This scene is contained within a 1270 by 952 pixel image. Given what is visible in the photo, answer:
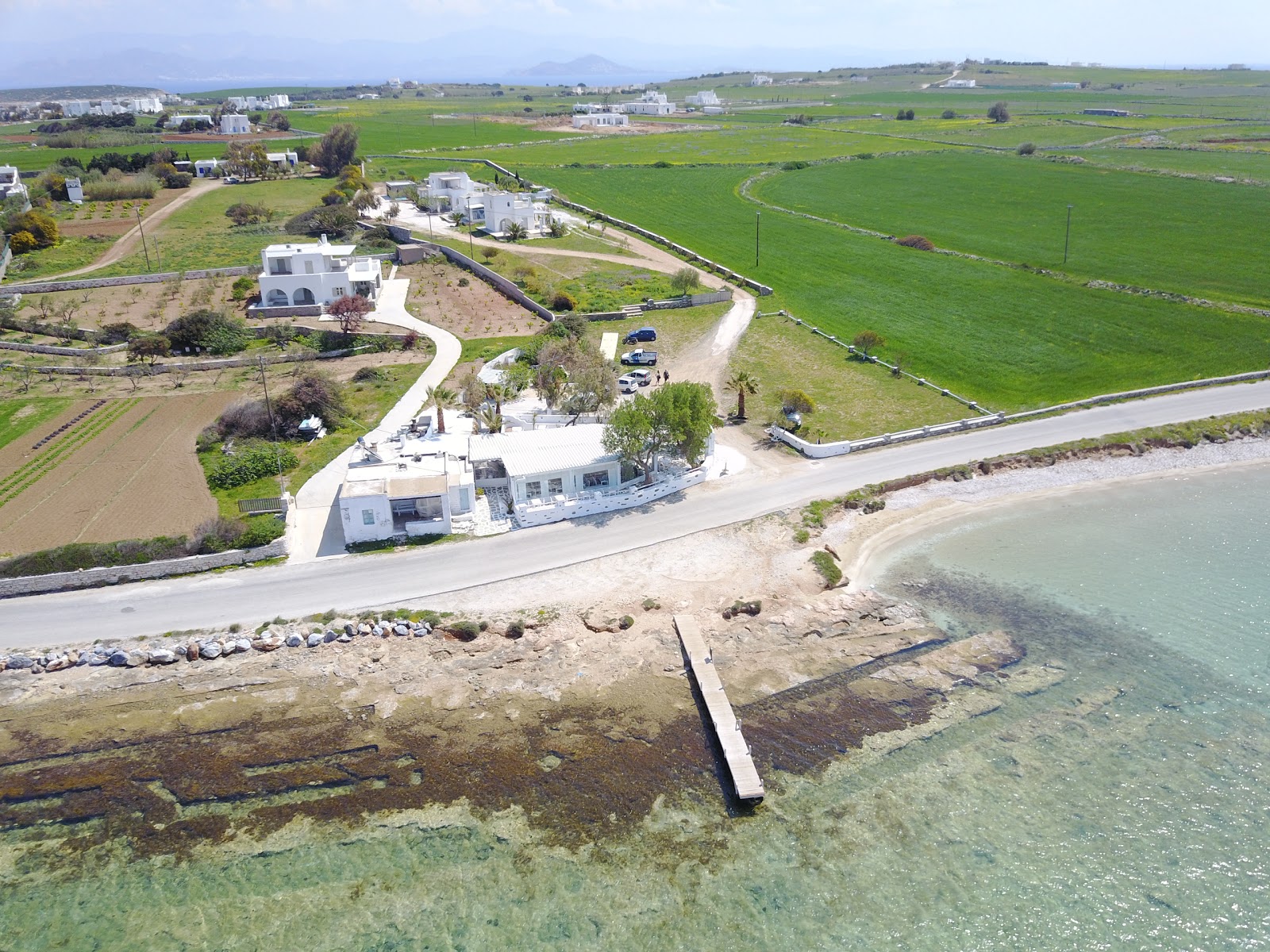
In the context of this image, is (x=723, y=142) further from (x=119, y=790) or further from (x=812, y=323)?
(x=119, y=790)

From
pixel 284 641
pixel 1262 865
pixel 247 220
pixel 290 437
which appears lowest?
pixel 1262 865

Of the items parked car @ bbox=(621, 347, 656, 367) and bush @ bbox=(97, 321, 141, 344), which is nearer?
parked car @ bbox=(621, 347, 656, 367)

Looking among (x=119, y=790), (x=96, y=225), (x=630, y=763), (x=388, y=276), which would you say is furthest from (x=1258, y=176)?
(x=96, y=225)

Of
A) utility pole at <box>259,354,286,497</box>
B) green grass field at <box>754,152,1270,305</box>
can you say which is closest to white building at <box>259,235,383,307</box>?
utility pole at <box>259,354,286,497</box>

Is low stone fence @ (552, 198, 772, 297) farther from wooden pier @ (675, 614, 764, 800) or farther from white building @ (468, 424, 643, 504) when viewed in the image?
wooden pier @ (675, 614, 764, 800)

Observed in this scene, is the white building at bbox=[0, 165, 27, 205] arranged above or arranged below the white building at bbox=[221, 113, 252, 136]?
below

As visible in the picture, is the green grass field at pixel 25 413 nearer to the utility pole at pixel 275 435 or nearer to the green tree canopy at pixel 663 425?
the utility pole at pixel 275 435
